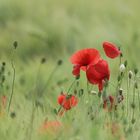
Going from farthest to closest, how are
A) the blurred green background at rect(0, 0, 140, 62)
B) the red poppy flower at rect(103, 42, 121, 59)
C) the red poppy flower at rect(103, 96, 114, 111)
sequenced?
the blurred green background at rect(0, 0, 140, 62), the red poppy flower at rect(103, 42, 121, 59), the red poppy flower at rect(103, 96, 114, 111)

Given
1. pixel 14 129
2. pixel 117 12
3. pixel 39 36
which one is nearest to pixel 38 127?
pixel 14 129

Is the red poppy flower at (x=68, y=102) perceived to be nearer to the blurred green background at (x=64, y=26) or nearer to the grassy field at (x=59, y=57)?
the grassy field at (x=59, y=57)

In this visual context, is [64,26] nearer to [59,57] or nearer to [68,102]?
[59,57]

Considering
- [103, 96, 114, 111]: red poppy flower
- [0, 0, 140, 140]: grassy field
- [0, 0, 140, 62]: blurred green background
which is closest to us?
[0, 0, 140, 140]: grassy field

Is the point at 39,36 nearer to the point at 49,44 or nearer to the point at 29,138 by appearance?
the point at 49,44

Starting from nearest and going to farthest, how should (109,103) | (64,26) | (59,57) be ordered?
(109,103) → (59,57) → (64,26)

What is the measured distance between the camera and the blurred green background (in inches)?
239

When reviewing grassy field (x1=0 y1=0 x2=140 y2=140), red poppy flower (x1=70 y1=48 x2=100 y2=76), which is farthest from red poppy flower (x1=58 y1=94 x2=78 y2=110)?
red poppy flower (x1=70 y1=48 x2=100 y2=76)

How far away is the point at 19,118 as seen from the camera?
250cm

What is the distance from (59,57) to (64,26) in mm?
752

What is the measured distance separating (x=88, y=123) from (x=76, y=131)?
78 millimetres

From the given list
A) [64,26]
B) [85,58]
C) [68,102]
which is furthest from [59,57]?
[68,102]

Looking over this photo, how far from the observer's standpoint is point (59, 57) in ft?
19.2

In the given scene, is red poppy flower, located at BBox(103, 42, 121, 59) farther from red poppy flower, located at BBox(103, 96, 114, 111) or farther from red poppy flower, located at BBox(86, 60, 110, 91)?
red poppy flower, located at BBox(103, 96, 114, 111)
